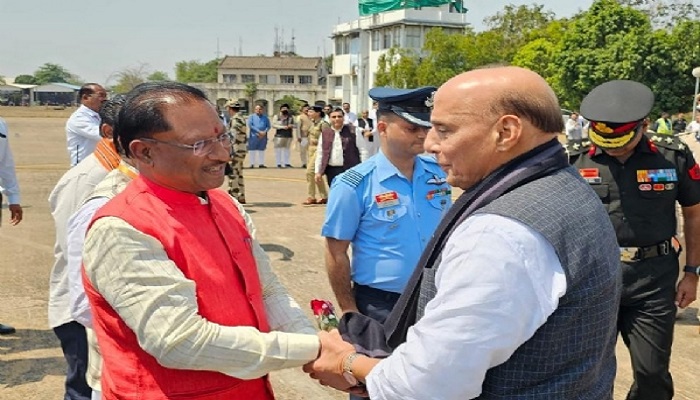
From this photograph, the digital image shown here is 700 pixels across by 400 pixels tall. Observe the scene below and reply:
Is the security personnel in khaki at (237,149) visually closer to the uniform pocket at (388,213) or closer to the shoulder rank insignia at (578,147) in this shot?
the shoulder rank insignia at (578,147)

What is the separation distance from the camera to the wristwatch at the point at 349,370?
201 cm

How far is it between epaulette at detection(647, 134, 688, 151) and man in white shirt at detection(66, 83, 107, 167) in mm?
5001

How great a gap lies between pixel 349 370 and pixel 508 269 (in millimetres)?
708

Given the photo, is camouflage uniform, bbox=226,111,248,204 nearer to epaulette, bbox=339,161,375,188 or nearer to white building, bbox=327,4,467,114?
epaulette, bbox=339,161,375,188

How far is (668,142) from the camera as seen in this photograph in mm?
3977

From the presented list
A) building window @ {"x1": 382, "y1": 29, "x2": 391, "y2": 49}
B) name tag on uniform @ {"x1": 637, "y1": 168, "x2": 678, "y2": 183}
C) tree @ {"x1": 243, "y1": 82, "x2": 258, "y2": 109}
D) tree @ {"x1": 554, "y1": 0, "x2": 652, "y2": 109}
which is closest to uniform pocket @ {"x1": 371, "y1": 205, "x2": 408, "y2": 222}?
name tag on uniform @ {"x1": 637, "y1": 168, "x2": 678, "y2": 183}

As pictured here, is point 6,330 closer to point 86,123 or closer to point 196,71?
point 86,123

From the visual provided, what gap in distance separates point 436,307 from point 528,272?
228mm

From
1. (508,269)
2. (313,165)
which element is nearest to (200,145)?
(508,269)

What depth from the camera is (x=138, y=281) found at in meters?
1.77

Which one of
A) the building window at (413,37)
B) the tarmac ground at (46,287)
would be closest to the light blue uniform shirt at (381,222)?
the tarmac ground at (46,287)

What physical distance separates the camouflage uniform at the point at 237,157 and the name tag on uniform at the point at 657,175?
7.20m

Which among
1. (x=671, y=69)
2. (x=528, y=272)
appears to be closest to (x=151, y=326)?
(x=528, y=272)

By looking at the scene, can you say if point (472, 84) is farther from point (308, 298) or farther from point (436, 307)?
point (308, 298)
